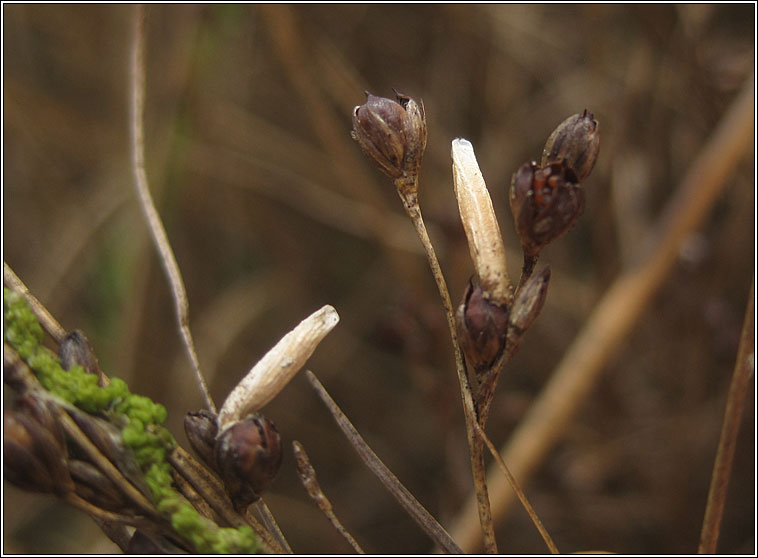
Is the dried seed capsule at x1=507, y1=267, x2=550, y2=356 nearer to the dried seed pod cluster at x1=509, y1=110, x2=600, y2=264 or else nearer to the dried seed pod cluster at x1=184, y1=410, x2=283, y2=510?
the dried seed pod cluster at x1=509, y1=110, x2=600, y2=264

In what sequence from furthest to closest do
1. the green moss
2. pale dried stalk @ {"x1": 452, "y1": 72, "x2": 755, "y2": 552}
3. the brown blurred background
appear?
the brown blurred background < pale dried stalk @ {"x1": 452, "y1": 72, "x2": 755, "y2": 552} < the green moss

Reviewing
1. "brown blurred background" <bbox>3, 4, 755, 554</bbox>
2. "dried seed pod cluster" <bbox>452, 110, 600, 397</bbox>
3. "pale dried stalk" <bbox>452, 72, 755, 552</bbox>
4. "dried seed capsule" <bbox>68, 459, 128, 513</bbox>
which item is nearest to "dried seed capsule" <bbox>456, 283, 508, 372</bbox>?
"dried seed pod cluster" <bbox>452, 110, 600, 397</bbox>

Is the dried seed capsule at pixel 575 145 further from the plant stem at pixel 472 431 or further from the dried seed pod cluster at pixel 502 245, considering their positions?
the plant stem at pixel 472 431

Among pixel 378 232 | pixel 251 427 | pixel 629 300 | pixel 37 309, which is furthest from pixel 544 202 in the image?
pixel 378 232

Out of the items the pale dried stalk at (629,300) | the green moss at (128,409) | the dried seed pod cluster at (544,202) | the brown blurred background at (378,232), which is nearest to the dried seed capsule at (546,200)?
the dried seed pod cluster at (544,202)

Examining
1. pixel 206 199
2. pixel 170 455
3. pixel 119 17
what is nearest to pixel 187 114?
pixel 119 17
